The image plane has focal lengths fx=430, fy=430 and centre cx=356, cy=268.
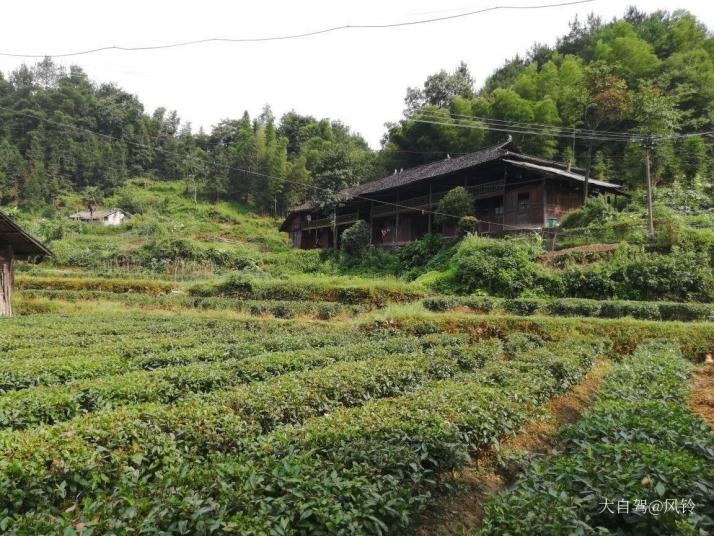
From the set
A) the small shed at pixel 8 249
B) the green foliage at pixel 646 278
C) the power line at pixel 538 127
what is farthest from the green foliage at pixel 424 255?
the small shed at pixel 8 249

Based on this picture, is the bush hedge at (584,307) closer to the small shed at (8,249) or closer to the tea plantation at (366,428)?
the tea plantation at (366,428)

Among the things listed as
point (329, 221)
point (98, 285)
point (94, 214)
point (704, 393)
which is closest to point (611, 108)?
point (329, 221)

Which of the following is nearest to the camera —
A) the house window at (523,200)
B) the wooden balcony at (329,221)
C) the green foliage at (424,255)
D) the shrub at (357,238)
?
the green foliage at (424,255)

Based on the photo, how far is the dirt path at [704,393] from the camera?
21.9 feet

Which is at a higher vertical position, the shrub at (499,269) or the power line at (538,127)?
the power line at (538,127)

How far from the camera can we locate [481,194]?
27609mm

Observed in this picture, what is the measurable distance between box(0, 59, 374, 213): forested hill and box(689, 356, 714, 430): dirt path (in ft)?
111

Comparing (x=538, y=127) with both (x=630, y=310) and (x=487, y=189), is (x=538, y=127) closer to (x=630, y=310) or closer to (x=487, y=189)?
(x=487, y=189)

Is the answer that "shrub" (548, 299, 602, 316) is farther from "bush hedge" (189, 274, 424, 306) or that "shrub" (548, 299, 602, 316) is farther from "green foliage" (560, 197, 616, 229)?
"green foliage" (560, 197, 616, 229)

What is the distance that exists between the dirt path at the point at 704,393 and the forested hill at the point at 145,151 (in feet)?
111

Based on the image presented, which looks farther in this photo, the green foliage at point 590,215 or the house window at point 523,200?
the house window at point 523,200

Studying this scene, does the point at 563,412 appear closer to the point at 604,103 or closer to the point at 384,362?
the point at 384,362

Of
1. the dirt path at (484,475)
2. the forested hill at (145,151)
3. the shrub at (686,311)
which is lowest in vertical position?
the dirt path at (484,475)

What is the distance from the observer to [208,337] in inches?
481
